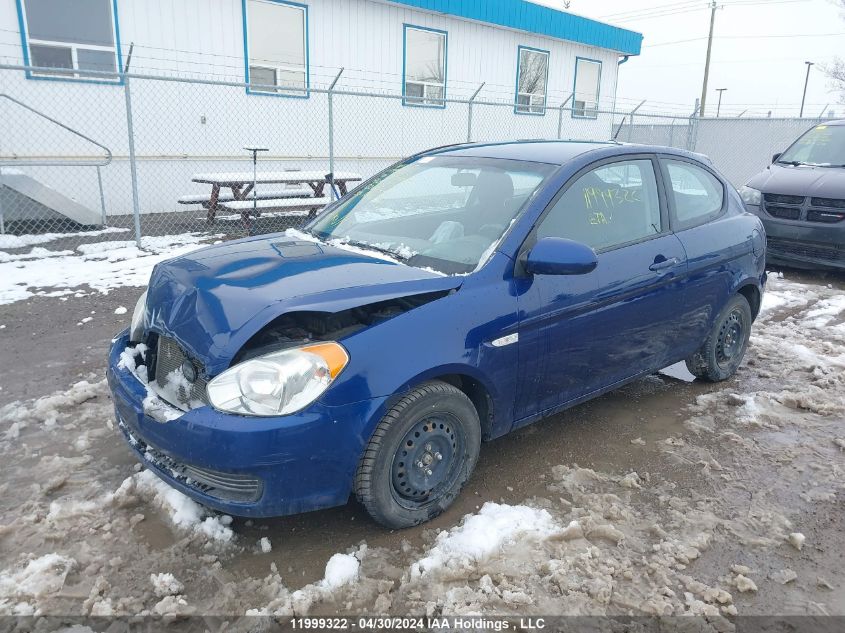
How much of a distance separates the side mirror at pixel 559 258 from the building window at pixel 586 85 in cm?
1556

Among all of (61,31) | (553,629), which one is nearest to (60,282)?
(61,31)

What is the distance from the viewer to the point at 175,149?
11.0 m

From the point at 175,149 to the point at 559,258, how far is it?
985 centimetres

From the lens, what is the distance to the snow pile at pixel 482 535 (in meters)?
2.60

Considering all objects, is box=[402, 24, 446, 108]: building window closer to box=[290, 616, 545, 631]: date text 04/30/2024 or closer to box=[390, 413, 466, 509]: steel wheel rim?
box=[390, 413, 466, 509]: steel wheel rim

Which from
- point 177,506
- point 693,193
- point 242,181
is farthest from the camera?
point 242,181

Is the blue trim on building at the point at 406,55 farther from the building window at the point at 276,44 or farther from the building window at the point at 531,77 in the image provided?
the building window at the point at 531,77

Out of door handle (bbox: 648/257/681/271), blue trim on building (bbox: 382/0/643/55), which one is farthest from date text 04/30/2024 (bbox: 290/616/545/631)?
blue trim on building (bbox: 382/0/643/55)

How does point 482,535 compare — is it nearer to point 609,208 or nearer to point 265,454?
point 265,454

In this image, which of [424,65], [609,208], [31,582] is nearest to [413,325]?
[609,208]

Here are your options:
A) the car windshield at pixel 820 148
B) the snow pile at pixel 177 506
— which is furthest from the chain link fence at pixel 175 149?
the snow pile at pixel 177 506

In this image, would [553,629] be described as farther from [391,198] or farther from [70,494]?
[391,198]

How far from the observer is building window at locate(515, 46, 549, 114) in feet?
52.2

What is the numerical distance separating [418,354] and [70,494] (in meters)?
1.91
